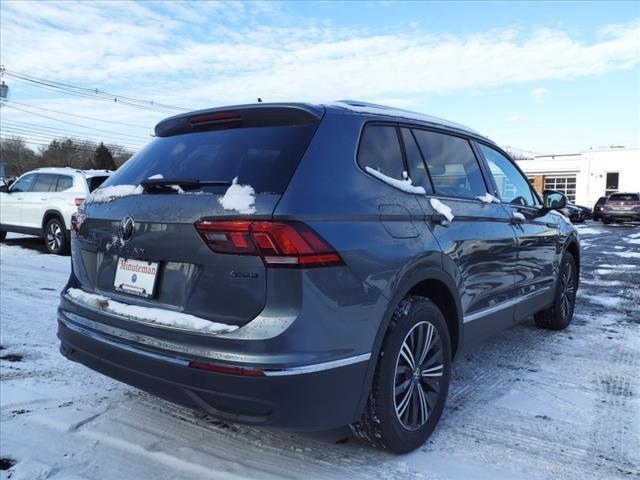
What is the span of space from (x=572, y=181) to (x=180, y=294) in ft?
159

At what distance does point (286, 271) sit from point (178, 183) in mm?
785

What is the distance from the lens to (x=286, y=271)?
2158 mm

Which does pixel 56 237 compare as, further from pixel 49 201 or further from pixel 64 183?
pixel 64 183

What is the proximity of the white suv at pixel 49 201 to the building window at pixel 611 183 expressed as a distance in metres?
42.9

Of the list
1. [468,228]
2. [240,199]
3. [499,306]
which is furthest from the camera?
[499,306]

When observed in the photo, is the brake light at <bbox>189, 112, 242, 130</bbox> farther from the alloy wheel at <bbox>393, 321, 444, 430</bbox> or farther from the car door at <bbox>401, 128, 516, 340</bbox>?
the alloy wheel at <bbox>393, 321, 444, 430</bbox>

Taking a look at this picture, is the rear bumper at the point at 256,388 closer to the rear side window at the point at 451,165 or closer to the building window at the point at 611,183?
the rear side window at the point at 451,165

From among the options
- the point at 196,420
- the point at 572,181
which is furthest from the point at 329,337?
the point at 572,181

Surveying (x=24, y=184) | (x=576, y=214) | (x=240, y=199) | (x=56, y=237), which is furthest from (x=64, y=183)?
(x=576, y=214)

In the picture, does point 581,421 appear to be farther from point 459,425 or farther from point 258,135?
point 258,135

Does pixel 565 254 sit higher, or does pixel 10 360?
pixel 565 254

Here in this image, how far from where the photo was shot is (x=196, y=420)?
305 cm

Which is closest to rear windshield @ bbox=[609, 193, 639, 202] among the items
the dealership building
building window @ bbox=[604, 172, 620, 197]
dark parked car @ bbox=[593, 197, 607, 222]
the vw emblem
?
dark parked car @ bbox=[593, 197, 607, 222]

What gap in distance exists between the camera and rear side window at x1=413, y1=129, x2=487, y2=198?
3.25m
